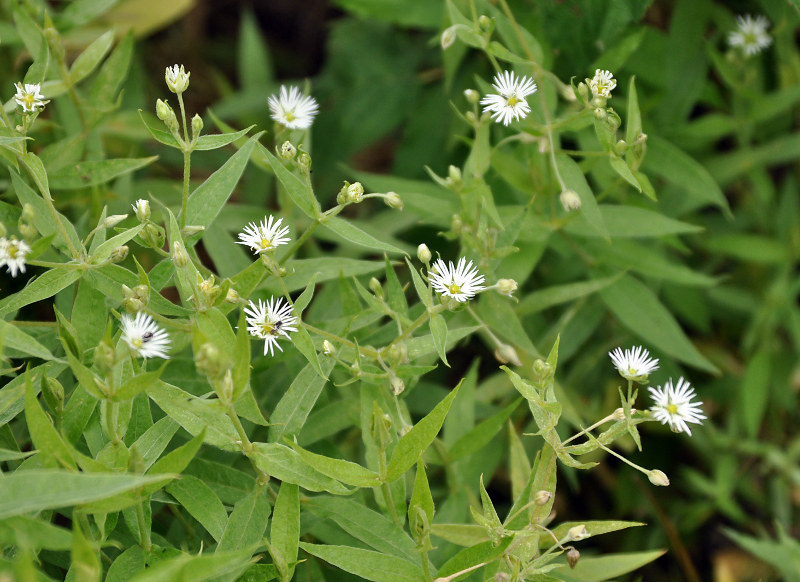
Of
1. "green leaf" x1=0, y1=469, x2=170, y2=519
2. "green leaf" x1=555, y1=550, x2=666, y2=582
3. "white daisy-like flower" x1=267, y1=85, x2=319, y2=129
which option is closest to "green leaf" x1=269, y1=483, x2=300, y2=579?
"green leaf" x1=0, y1=469, x2=170, y2=519

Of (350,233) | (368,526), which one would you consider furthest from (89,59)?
(368,526)

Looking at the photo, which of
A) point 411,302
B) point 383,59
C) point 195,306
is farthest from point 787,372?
point 195,306

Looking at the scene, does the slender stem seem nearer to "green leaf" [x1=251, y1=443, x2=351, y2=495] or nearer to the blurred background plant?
"green leaf" [x1=251, y1=443, x2=351, y2=495]

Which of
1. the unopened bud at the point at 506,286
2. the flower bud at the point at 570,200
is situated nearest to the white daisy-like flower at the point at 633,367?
the unopened bud at the point at 506,286

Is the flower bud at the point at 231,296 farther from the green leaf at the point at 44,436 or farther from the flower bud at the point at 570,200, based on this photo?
the flower bud at the point at 570,200

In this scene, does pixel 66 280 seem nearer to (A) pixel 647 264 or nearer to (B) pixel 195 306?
(B) pixel 195 306
